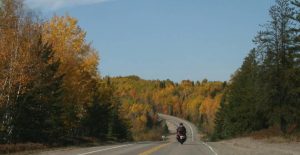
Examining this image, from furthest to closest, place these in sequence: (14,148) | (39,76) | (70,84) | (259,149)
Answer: (70,84) < (39,76) < (259,149) < (14,148)

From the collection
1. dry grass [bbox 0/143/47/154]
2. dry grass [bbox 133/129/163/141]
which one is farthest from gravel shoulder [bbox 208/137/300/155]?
dry grass [bbox 133/129/163/141]

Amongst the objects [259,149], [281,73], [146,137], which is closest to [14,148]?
[259,149]

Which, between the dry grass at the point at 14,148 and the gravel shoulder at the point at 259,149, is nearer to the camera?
the gravel shoulder at the point at 259,149

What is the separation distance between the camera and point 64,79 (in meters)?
→ 48.2

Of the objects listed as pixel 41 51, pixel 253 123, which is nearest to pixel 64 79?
pixel 41 51

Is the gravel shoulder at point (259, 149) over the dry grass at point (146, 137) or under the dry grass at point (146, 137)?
under

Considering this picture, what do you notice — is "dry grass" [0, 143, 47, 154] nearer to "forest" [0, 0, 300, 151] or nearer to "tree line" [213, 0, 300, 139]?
"forest" [0, 0, 300, 151]

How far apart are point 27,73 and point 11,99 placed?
220cm

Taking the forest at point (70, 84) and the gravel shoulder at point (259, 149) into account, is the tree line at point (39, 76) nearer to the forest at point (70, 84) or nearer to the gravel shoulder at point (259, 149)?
the forest at point (70, 84)

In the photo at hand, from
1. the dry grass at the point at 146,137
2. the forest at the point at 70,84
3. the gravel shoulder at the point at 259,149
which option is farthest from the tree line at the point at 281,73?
the dry grass at the point at 146,137

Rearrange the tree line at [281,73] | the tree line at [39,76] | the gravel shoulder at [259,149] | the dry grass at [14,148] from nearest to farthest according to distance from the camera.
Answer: the gravel shoulder at [259,149]
the dry grass at [14,148]
the tree line at [39,76]
the tree line at [281,73]

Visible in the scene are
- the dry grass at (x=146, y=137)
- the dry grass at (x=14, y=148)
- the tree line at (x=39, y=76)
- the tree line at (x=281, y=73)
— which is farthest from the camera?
the dry grass at (x=146, y=137)

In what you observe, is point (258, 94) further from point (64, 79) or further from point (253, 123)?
point (64, 79)

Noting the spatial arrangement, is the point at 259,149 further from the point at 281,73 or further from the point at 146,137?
the point at 146,137
